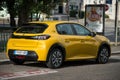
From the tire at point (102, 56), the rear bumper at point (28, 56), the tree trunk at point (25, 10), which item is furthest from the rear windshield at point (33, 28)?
the tree trunk at point (25, 10)

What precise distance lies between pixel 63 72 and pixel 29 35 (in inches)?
66.7

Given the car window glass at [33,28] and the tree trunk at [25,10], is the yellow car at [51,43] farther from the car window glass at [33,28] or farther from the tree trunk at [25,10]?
the tree trunk at [25,10]

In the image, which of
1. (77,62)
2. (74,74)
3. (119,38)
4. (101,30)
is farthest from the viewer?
(119,38)

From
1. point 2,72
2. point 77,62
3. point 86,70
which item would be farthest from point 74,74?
point 77,62

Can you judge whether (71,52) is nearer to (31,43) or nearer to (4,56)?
(31,43)

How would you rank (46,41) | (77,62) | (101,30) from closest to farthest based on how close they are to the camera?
1. (46,41)
2. (77,62)
3. (101,30)

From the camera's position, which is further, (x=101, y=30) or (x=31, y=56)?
(x=101, y=30)

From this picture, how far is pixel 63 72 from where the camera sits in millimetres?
13820

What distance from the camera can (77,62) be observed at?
1716 centimetres

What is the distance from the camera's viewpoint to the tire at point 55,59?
1443 centimetres

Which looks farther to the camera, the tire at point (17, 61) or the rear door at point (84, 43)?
the rear door at point (84, 43)

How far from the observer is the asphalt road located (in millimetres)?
12609

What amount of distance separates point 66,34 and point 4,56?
339 cm

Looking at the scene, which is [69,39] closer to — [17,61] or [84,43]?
[84,43]
